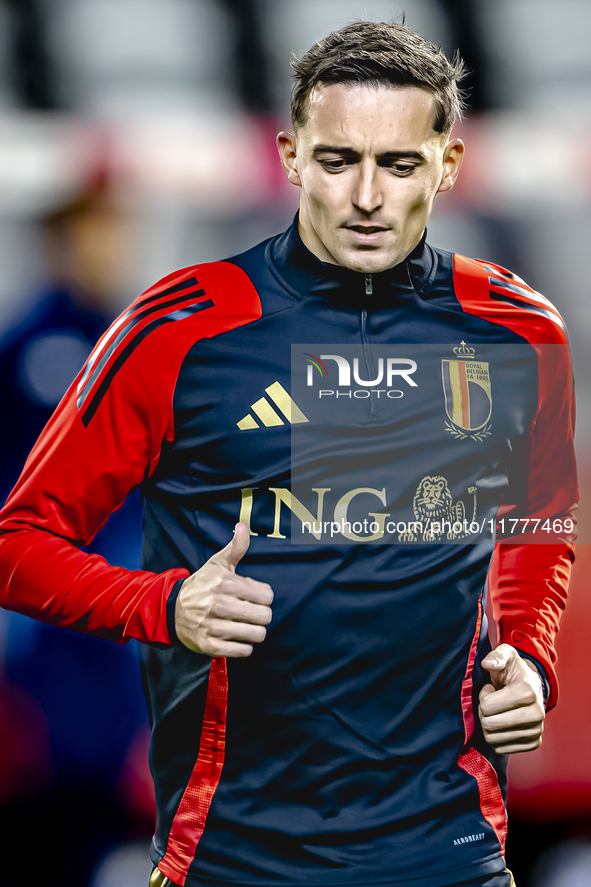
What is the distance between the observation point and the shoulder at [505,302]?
3.23ft

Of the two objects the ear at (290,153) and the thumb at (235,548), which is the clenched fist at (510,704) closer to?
the thumb at (235,548)

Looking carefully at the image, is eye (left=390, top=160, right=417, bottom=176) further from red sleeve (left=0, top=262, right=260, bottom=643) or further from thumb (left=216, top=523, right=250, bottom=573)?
thumb (left=216, top=523, right=250, bottom=573)

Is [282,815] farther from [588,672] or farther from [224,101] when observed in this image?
[224,101]

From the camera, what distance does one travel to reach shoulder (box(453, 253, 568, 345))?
986 mm

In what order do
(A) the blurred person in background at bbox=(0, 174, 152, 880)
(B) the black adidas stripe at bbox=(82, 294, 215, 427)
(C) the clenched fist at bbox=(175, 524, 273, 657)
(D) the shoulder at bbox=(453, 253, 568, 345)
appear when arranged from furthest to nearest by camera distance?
(A) the blurred person in background at bbox=(0, 174, 152, 880) → (D) the shoulder at bbox=(453, 253, 568, 345) → (B) the black adidas stripe at bbox=(82, 294, 215, 427) → (C) the clenched fist at bbox=(175, 524, 273, 657)

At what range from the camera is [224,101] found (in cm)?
128

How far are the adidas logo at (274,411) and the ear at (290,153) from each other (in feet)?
0.82

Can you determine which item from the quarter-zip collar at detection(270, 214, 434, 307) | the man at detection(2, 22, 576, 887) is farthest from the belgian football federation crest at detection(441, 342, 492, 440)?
the quarter-zip collar at detection(270, 214, 434, 307)

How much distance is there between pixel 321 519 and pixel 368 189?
1.21 feet

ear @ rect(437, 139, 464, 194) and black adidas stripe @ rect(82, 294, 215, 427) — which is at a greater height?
ear @ rect(437, 139, 464, 194)

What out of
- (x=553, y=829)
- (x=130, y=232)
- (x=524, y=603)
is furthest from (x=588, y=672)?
(x=130, y=232)

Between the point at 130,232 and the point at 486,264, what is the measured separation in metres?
0.60

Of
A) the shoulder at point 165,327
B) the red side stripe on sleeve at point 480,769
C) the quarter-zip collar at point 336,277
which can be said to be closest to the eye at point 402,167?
the quarter-zip collar at point 336,277

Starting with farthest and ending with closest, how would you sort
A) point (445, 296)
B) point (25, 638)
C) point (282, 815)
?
point (25, 638), point (445, 296), point (282, 815)
